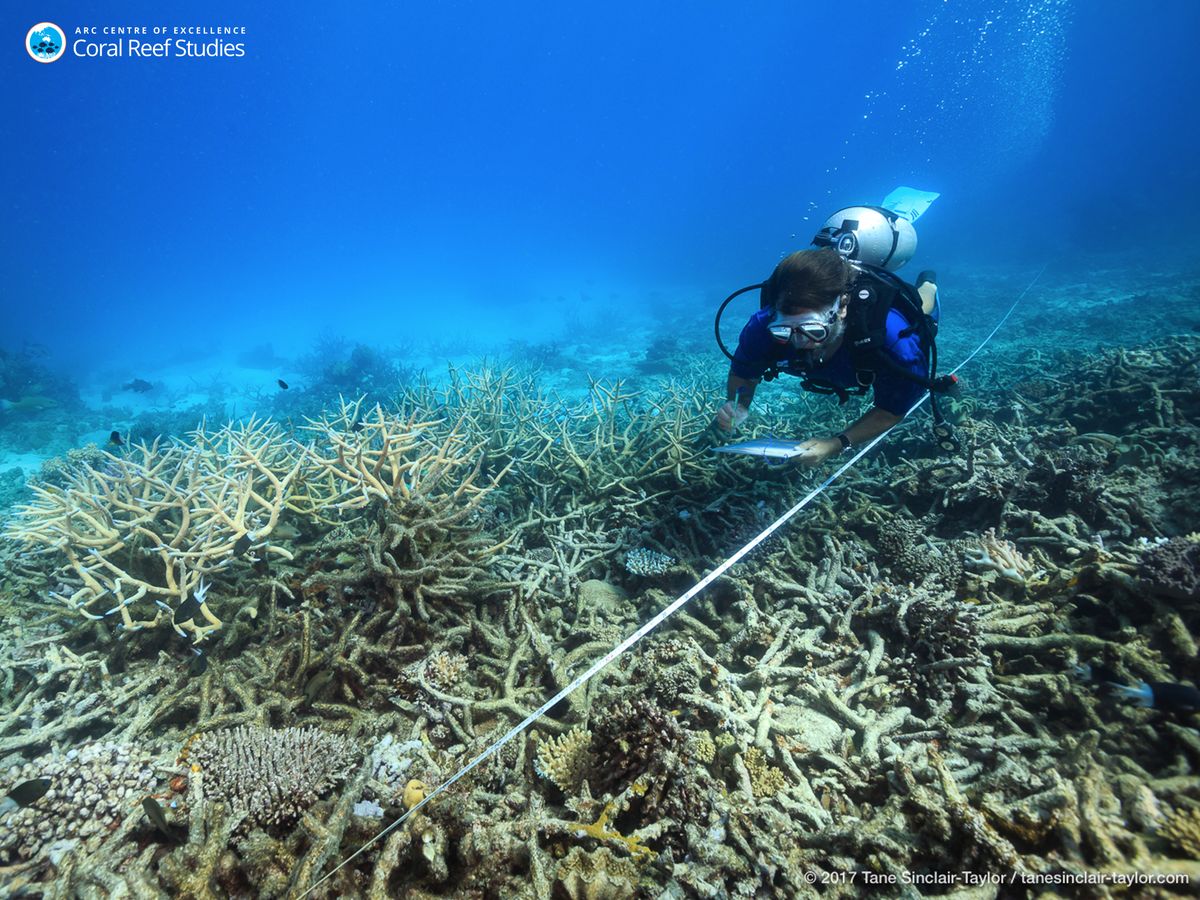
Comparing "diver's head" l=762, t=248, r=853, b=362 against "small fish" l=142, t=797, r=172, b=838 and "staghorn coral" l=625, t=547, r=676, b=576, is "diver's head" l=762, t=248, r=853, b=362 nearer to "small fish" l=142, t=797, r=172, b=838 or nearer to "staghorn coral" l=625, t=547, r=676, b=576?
"staghorn coral" l=625, t=547, r=676, b=576

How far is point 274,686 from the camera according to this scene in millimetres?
2771

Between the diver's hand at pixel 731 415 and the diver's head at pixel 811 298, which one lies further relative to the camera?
the diver's hand at pixel 731 415

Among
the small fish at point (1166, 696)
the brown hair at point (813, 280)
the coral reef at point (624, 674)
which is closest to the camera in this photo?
the coral reef at point (624, 674)

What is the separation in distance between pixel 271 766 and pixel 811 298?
4037mm

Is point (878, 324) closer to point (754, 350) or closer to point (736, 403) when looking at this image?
point (754, 350)

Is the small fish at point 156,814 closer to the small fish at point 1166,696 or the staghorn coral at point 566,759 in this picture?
the staghorn coral at point 566,759

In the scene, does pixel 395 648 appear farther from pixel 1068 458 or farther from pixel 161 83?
pixel 161 83

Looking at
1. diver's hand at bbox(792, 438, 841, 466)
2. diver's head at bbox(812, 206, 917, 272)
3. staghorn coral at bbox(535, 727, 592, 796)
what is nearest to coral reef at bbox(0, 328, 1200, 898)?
staghorn coral at bbox(535, 727, 592, 796)

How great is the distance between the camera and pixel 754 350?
4.12m

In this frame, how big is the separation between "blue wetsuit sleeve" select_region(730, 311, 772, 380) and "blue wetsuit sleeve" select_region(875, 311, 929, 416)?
2.88 ft

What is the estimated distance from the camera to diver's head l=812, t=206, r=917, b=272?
4082 mm

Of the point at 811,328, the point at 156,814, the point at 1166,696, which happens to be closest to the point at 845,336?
the point at 811,328

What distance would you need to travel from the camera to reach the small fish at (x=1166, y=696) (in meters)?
1.89

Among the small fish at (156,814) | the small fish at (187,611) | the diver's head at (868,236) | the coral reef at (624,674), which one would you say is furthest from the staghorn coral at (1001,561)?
the small fish at (187,611)
